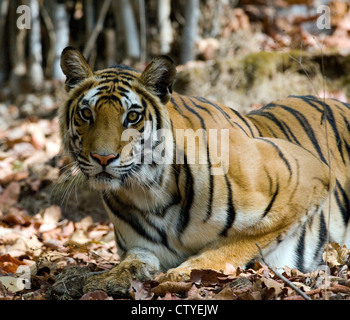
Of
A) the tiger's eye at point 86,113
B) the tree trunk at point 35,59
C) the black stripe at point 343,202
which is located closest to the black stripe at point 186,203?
the tiger's eye at point 86,113

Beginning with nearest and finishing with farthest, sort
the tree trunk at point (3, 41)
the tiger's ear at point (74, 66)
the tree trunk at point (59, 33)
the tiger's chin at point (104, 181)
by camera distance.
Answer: the tiger's chin at point (104, 181)
the tiger's ear at point (74, 66)
the tree trunk at point (59, 33)
the tree trunk at point (3, 41)

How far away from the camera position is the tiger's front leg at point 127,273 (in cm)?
353

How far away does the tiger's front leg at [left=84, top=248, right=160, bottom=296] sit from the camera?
3.53 metres

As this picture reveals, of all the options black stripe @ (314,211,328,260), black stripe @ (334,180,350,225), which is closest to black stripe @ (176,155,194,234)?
black stripe @ (314,211,328,260)

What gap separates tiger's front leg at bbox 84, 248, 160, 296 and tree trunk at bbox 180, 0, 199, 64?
6334 mm

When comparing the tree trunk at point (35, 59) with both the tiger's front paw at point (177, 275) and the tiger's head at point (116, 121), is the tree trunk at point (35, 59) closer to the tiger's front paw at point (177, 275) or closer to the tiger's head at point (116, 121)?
the tiger's head at point (116, 121)

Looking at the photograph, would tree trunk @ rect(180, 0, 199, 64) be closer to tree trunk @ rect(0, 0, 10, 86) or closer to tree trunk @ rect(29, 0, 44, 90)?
tree trunk @ rect(29, 0, 44, 90)

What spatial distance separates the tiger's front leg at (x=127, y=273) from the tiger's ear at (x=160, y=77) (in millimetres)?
1168

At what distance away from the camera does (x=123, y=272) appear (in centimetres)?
370

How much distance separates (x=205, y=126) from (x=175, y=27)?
7537 mm

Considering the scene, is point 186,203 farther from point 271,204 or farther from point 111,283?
point 111,283

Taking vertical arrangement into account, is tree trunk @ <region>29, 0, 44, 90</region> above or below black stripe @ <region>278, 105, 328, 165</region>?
above

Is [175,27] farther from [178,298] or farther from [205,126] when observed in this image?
[178,298]

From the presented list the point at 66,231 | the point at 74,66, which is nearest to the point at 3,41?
the point at 66,231
